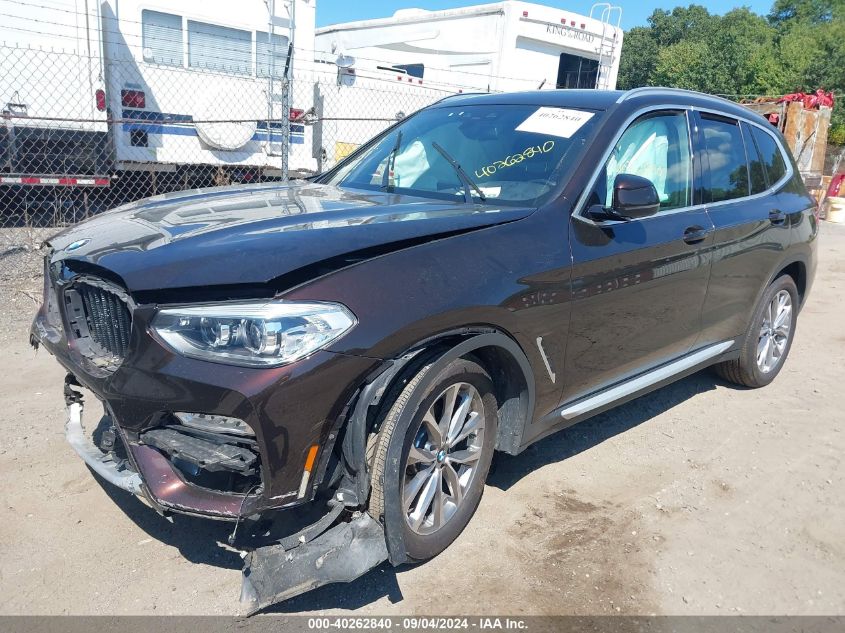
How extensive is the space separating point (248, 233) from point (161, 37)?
26.0 ft

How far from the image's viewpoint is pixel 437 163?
152 inches

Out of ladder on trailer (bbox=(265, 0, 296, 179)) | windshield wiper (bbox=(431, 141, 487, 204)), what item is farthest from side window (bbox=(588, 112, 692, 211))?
ladder on trailer (bbox=(265, 0, 296, 179))

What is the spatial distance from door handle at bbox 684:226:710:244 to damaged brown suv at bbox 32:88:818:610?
0.04ft

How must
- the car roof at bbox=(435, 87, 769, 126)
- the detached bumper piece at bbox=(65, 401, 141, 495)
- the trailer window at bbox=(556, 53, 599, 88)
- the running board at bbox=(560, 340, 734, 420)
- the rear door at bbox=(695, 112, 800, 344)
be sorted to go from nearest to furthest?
the detached bumper piece at bbox=(65, 401, 141, 495)
the running board at bbox=(560, 340, 734, 420)
the car roof at bbox=(435, 87, 769, 126)
the rear door at bbox=(695, 112, 800, 344)
the trailer window at bbox=(556, 53, 599, 88)

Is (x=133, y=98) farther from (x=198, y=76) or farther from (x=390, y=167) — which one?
(x=390, y=167)

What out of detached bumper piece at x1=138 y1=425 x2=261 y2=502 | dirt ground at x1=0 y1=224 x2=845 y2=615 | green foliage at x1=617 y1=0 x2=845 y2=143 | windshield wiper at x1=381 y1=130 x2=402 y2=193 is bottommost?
dirt ground at x1=0 y1=224 x2=845 y2=615

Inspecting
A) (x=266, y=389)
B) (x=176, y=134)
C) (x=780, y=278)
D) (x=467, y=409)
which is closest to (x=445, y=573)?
(x=467, y=409)

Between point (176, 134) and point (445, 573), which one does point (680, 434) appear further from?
point (176, 134)

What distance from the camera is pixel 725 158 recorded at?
4.41 m

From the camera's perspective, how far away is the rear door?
13.9ft

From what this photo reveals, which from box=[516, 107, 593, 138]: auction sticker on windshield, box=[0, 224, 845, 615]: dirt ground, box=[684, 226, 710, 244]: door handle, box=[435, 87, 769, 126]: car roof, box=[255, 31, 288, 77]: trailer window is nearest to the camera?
box=[0, 224, 845, 615]: dirt ground

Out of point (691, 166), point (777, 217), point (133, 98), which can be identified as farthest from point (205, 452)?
point (133, 98)

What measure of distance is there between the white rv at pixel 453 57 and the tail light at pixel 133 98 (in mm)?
2574

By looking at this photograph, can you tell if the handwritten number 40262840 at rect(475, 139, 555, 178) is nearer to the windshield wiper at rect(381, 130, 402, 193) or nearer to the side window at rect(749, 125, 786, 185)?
the windshield wiper at rect(381, 130, 402, 193)
